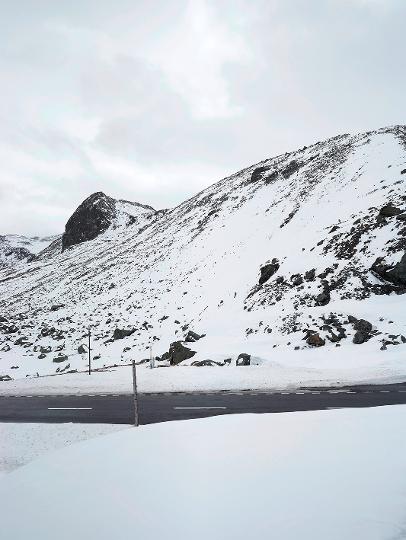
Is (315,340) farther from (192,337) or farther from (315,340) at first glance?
(192,337)

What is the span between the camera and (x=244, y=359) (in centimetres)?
1747

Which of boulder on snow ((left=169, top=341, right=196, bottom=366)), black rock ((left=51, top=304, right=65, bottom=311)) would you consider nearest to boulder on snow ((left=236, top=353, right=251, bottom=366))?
boulder on snow ((left=169, top=341, right=196, bottom=366))

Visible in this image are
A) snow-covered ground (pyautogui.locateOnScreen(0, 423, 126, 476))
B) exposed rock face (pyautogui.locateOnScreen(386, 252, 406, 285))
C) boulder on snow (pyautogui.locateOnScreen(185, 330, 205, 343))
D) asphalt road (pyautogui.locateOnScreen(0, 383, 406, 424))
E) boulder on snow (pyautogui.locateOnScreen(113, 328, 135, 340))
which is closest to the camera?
snow-covered ground (pyautogui.locateOnScreen(0, 423, 126, 476))

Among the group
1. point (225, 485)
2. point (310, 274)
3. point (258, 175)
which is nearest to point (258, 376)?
point (225, 485)

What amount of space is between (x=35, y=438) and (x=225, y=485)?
6959 mm

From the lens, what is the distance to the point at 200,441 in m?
6.51

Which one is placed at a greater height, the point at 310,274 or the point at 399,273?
the point at 310,274

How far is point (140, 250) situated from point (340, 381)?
4513 cm

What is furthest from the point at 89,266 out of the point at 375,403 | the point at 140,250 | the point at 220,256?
the point at 375,403

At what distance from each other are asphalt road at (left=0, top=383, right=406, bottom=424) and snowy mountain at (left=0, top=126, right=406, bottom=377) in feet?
14.6

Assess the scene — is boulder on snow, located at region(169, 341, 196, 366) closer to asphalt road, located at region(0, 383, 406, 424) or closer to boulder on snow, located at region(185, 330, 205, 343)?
boulder on snow, located at region(185, 330, 205, 343)

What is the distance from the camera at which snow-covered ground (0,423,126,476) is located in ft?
28.1

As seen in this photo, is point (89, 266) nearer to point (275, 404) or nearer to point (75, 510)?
point (275, 404)

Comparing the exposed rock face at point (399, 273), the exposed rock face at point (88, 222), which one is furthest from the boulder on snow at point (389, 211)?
the exposed rock face at point (88, 222)
